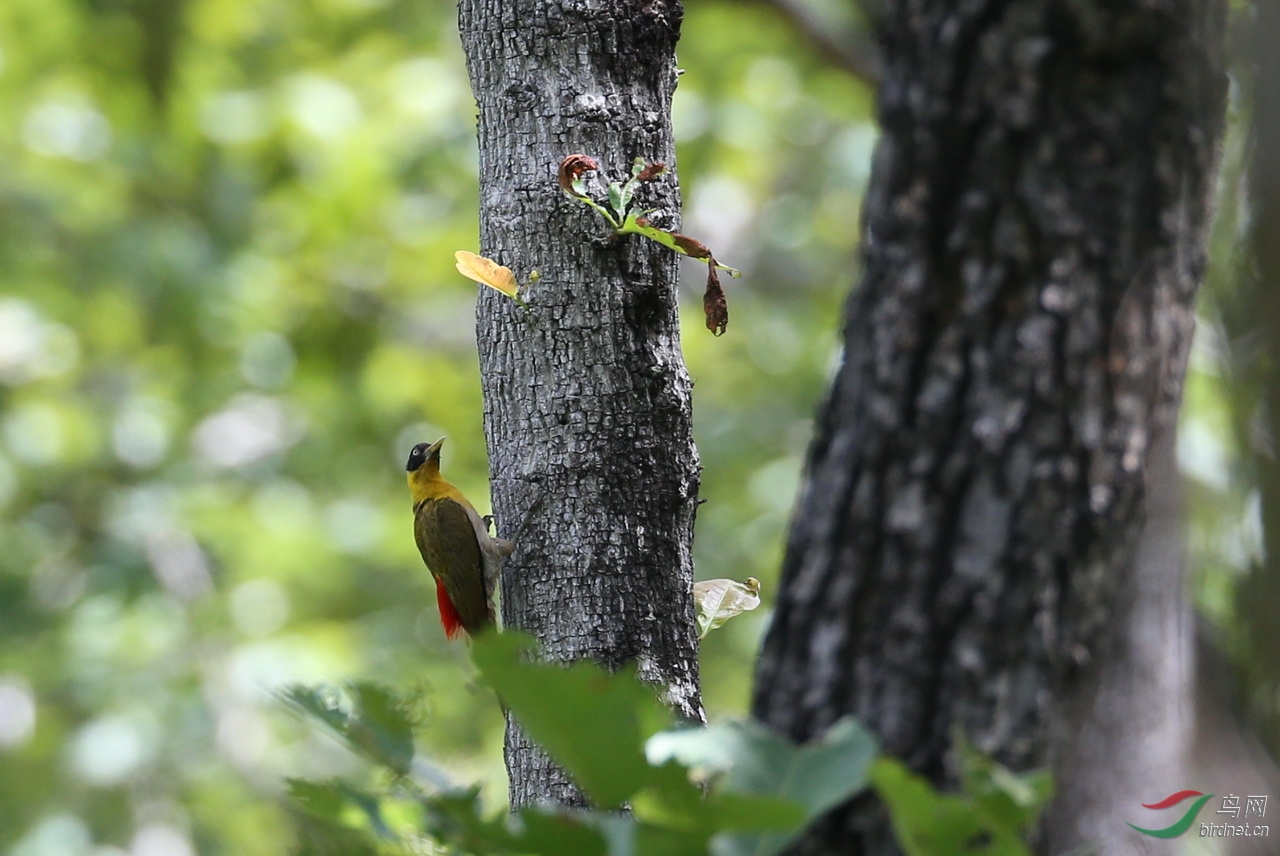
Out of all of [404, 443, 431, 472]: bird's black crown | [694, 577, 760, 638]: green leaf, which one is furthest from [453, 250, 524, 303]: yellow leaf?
[404, 443, 431, 472]: bird's black crown

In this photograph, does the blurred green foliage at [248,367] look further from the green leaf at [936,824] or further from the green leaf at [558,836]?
the green leaf at [936,824]

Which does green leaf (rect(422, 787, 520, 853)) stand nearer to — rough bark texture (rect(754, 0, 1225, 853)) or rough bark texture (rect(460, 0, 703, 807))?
rough bark texture (rect(754, 0, 1225, 853))

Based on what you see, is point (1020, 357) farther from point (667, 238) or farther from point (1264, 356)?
point (667, 238)

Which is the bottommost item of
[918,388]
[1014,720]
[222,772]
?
[1014,720]

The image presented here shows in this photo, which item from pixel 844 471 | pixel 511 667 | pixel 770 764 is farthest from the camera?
pixel 844 471

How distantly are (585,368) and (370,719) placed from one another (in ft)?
5.18

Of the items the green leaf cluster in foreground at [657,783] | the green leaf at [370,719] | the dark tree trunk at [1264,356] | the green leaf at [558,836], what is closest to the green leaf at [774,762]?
the green leaf cluster in foreground at [657,783]

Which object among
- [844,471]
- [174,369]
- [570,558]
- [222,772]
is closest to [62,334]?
[174,369]

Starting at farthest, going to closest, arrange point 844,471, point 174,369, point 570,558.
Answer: point 174,369, point 570,558, point 844,471

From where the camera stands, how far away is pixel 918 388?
1.57m

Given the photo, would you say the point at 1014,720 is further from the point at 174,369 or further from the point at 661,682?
the point at 174,369

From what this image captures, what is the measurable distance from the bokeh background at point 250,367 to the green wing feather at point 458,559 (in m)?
4.31

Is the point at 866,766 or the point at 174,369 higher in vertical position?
the point at 174,369

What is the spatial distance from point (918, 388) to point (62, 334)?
11.9 metres
